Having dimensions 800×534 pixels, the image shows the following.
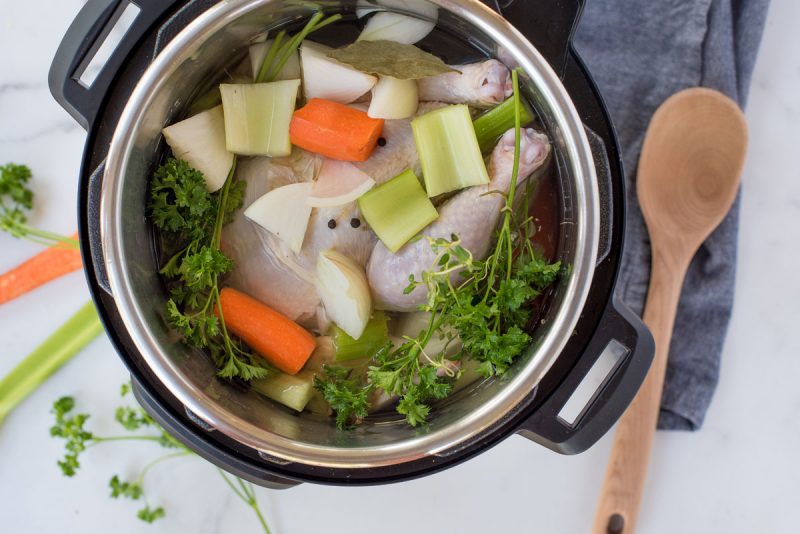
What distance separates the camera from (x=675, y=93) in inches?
55.5

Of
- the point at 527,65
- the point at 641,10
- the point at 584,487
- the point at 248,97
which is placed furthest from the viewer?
the point at 584,487

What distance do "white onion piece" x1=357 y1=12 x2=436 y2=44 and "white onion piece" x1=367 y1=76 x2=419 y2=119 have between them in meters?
0.08

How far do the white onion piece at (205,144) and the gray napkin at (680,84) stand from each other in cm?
72

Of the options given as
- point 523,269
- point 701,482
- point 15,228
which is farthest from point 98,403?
point 701,482

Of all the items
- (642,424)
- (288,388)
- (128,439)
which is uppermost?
(288,388)

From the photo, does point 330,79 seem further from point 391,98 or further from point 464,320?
point 464,320

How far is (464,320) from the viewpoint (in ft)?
3.45

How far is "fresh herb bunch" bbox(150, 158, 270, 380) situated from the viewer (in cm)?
109

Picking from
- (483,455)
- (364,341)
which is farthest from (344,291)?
(483,455)

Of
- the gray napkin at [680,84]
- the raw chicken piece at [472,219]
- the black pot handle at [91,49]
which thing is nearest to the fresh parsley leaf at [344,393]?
the raw chicken piece at [472,219]

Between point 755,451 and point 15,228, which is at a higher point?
point 15,228

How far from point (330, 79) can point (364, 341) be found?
42 centimetres

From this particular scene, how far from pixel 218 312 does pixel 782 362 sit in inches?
46.1

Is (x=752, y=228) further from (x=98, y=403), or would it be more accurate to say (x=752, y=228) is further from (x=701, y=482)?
(x=98, y=403)
